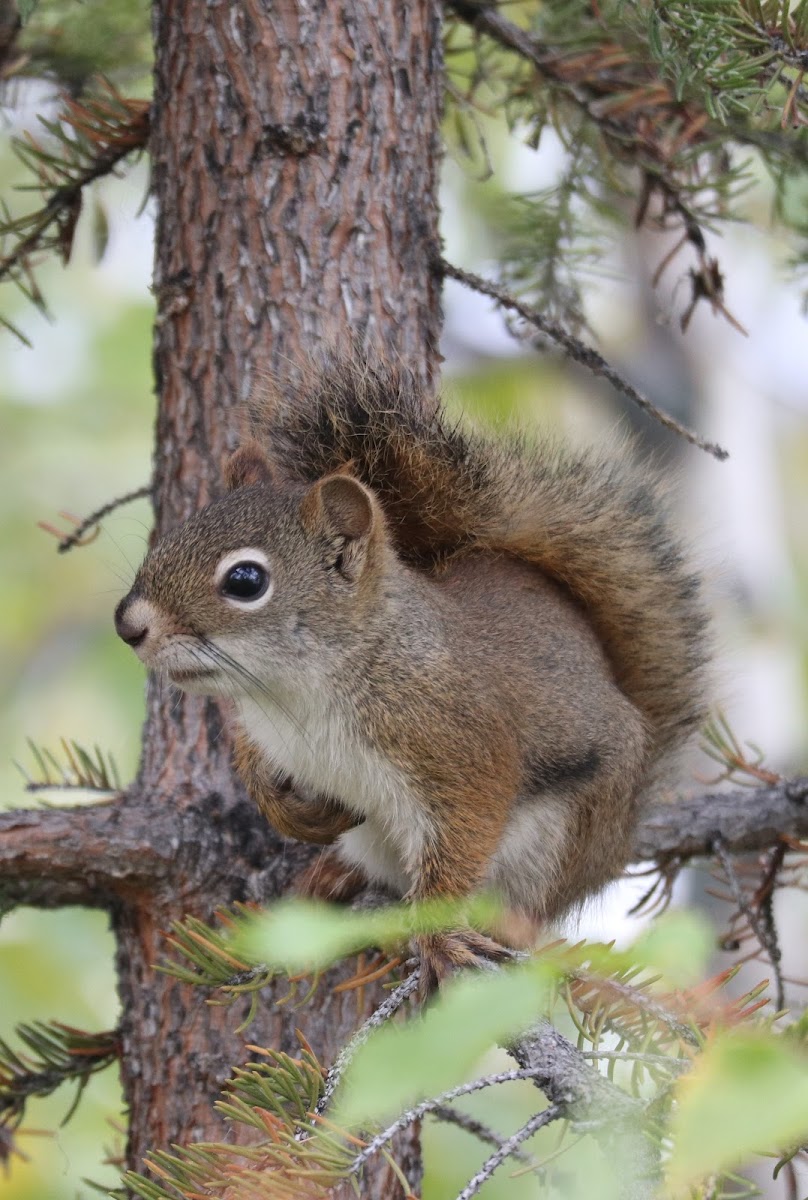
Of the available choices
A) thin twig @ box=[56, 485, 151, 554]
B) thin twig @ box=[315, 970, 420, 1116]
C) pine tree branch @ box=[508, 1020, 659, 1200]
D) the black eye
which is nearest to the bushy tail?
the black eye

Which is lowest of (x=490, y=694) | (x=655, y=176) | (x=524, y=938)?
(x=524, y=938)

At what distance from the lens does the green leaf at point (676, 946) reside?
0.58 meters

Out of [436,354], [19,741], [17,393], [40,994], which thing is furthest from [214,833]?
[17,393]

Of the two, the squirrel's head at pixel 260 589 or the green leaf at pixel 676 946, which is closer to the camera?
the green leaf at pixel 676 946

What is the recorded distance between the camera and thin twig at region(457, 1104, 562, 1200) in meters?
0.93

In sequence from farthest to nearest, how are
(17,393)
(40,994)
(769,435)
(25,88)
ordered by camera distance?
(17,393) → (769,435) → (40,994) → (25,88)

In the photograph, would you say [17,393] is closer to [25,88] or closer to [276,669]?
[25,88]

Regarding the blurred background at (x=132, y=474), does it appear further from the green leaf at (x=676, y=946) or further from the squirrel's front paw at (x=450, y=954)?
the green leaf at (x=676, y=946)

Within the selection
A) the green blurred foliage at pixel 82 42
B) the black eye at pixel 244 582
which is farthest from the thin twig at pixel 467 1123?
the green blurred foliage at pixel 82 42

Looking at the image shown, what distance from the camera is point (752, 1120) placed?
0.45 metres

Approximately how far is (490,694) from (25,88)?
5.46 feet

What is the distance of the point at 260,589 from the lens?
5.44ft

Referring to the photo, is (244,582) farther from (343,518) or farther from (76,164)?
(76,164)

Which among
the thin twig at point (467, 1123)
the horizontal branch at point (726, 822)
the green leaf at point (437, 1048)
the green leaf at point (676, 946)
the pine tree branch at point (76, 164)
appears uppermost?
the pine tree branch at point (76, 164)
